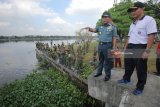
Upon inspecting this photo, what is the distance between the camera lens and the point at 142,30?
17.5ft

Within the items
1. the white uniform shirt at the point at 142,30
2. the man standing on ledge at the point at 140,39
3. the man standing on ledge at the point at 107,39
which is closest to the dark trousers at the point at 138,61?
the man standing on ledge at the point at 140,39

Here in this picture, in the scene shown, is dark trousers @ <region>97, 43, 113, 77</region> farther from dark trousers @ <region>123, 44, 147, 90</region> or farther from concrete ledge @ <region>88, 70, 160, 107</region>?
dark trousers @ <region>123, 44, 147, 90</region>

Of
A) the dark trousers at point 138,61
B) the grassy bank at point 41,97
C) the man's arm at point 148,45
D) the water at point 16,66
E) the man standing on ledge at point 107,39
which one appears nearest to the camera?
the man's arm at point 148,45

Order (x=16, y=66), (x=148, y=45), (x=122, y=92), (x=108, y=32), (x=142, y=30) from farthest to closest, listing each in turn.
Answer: (x=16, y=66)
(x=108, y=32)
(x=122, y=92)
(x=142, y=30)
(x=148, y=45)

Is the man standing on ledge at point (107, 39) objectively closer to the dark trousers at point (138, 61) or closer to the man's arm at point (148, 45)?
the dark trousers at point (138, 61)

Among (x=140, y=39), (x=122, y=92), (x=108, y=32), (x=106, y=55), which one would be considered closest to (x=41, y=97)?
(x=106, y=55)

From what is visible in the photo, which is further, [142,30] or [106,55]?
[106,55]

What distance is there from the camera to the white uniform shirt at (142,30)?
5.19 meters

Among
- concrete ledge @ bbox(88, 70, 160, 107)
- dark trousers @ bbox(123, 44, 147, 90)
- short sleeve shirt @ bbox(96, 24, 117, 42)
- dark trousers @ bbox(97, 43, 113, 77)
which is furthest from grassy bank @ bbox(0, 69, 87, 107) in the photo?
dark trousers @ bbox(123, 44, 147, 90)

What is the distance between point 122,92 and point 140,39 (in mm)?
1385

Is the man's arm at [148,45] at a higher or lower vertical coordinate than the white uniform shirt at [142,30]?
lower

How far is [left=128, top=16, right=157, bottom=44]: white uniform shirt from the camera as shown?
5191 mm

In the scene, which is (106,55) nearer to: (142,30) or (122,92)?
(122,92)

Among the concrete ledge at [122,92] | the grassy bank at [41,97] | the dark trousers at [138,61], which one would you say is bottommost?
the grassy bank at [41,97]
